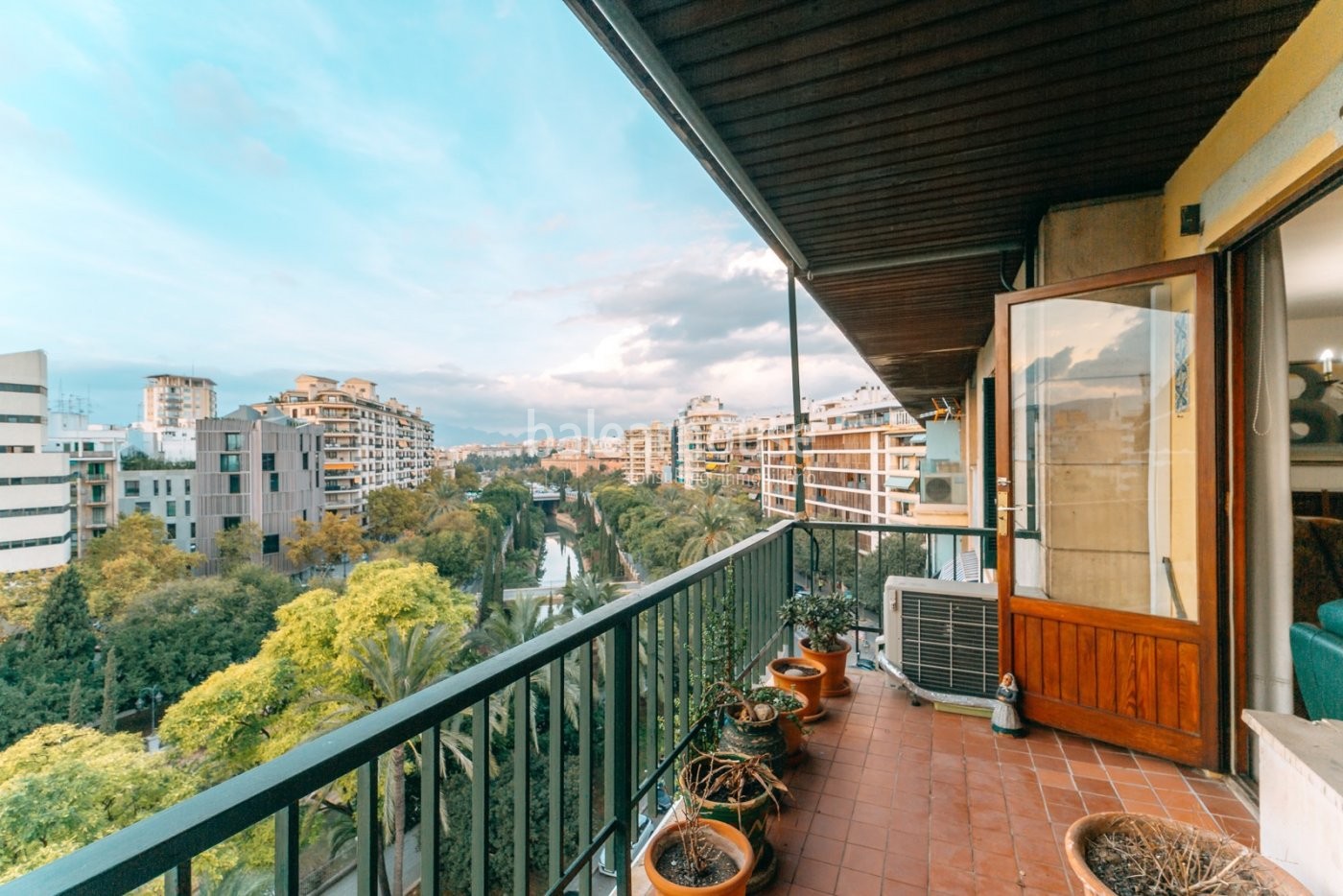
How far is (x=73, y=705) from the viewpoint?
59.2 feet

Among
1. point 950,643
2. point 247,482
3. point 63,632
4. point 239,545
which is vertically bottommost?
point 63,632

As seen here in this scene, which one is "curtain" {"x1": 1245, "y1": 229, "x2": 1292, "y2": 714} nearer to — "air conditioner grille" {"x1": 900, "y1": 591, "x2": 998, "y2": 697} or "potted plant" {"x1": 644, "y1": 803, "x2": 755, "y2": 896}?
"air conditioner grille" {"x1": 900, "y1": 591, "x2": 998, "y2": 697}

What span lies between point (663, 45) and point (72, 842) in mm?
15307

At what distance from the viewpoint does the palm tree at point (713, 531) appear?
1992 centimetres

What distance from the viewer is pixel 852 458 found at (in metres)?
43.8

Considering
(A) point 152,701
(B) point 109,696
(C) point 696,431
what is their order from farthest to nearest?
(C) point 696,431 < (A) point 152,701 < (B) point 109,696

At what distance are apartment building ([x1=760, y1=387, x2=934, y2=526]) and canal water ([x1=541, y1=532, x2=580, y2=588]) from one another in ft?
50.7

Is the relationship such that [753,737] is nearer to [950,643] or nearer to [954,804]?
[954,804]

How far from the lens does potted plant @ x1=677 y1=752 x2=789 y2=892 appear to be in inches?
64.7

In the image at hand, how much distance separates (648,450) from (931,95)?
8447 cm

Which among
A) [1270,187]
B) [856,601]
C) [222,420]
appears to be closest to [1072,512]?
[856,601]

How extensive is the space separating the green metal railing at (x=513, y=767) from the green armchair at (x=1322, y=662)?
6.03 feet

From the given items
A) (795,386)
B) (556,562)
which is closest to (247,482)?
(556,562)

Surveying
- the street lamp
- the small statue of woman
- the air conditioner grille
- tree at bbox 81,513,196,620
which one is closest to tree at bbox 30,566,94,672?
tree at bbox 81,513,196,620
